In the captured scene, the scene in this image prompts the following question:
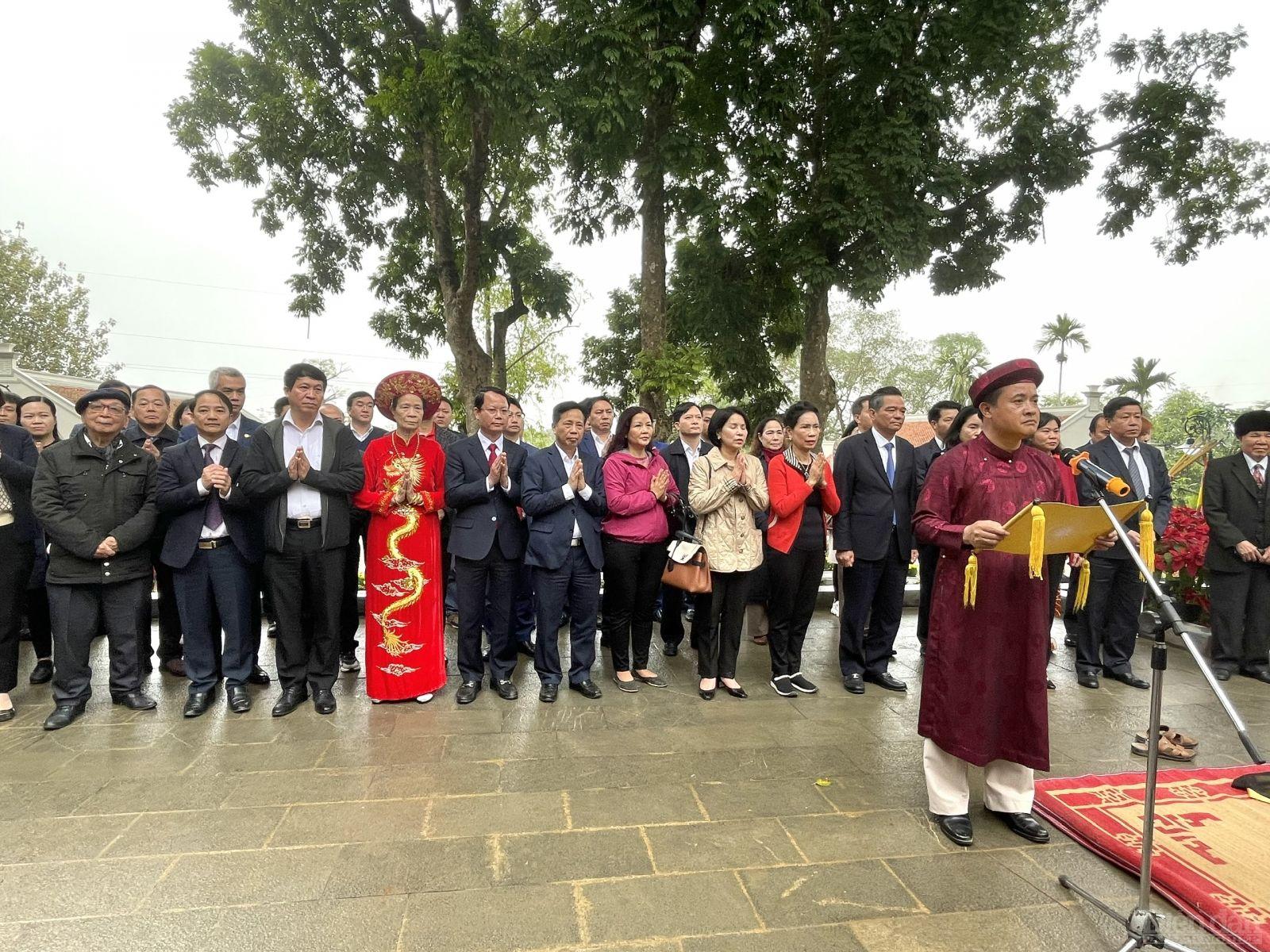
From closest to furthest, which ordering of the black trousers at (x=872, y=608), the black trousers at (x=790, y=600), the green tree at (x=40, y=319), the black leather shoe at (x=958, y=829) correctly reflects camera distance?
the black leather shoe at (x=958, y=829)
the black trousers at (x=790, y=600)
the black trousers at (x=872, y=608)
the green tree at (x=40, y=319)

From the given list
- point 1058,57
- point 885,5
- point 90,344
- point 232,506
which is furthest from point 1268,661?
point 90,344

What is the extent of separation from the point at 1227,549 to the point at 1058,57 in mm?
11076

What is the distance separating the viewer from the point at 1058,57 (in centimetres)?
1239

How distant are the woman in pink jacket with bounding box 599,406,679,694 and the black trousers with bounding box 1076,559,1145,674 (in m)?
2.98

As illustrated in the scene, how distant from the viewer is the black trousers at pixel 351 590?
15.4 ft

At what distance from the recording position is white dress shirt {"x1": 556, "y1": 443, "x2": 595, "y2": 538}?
4422 mm

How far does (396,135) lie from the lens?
1217cm

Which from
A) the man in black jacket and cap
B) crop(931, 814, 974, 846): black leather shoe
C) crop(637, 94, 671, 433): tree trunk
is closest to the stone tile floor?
crop(931, 814, 974, 846): black leather shoe

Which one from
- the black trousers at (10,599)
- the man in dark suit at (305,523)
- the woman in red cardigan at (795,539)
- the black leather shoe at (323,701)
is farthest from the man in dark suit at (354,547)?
the woman in red cardigan at (795,539)

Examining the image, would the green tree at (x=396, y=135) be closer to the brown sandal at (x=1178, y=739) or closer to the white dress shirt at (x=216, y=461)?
the white dress shirt at (x=216, y=461)

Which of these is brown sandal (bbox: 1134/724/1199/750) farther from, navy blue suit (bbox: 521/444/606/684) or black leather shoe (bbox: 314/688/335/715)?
black leather shoe (bbox: 314/688/335/715)

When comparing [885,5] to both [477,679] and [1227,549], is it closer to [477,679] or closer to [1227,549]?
[1227,549]

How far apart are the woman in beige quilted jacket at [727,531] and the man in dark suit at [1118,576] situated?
94.2 inches

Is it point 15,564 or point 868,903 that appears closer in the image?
point 868,903
